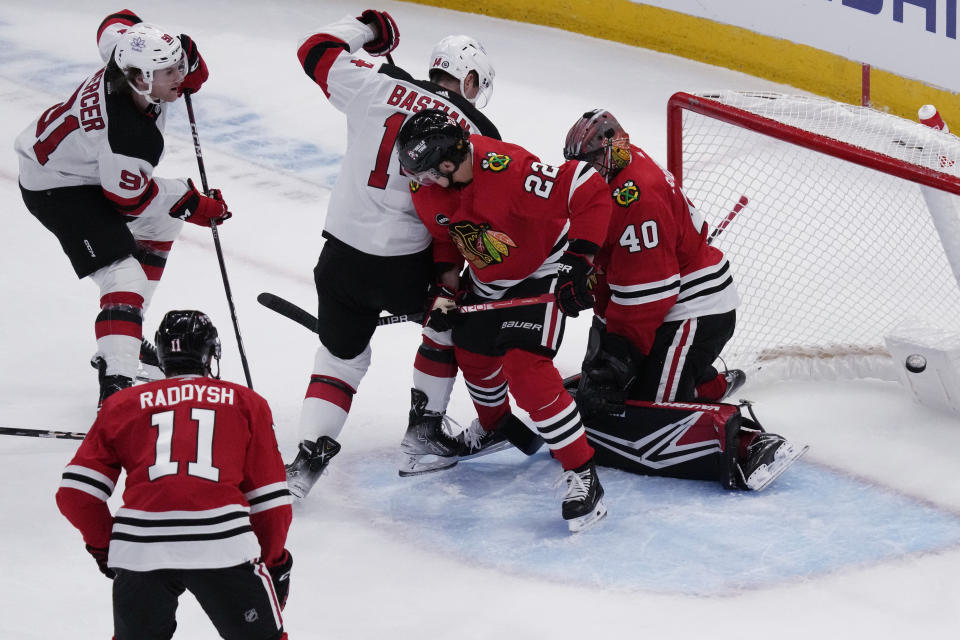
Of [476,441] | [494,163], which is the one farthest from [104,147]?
[476,441]

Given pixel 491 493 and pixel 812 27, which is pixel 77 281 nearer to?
pixel 491 493

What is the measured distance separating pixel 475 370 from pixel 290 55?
12.4 ft

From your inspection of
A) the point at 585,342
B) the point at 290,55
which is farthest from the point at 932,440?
the point at 290,55

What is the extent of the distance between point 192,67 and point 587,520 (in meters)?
1.90

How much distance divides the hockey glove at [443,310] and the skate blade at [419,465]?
40cm

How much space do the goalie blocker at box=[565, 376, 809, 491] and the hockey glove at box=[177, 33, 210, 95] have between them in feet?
5.42

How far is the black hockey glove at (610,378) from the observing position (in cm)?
328

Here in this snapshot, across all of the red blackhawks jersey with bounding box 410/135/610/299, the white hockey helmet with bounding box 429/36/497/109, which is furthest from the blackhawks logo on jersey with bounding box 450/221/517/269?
the white hockey helmet with bounding box 429/36/497/109

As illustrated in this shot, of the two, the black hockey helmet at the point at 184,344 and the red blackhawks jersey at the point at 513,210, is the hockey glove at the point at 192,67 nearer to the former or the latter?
the red blackhawks jersey at the point at 513,210

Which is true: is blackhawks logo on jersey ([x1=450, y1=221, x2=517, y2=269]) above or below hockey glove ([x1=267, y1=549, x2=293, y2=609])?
above

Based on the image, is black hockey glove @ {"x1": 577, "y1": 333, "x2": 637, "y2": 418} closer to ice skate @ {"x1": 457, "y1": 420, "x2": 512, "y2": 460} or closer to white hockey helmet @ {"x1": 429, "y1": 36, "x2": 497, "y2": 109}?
ice skate @ {"x1": 457, "y1": 420, "x2": 512, "y2": 460}

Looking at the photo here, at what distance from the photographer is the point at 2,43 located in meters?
6.74

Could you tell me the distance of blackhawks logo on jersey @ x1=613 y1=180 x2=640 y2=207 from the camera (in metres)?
3.14

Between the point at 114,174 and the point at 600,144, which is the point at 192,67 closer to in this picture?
the point at 114,174
